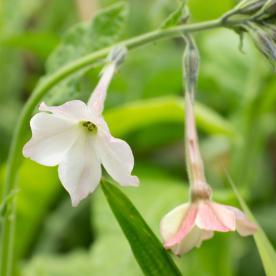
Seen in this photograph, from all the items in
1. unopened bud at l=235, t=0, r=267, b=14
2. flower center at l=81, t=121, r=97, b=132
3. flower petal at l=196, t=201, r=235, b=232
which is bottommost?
flower petal at l=196, t=201, r=235, b=232

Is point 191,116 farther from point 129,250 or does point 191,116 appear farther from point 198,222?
Answer: point 129,250

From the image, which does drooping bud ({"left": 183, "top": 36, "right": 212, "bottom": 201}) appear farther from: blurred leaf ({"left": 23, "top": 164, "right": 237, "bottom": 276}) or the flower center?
A: blurred leaf ({"left": 23, "top": 164, "right": 237, "bottom": 276})

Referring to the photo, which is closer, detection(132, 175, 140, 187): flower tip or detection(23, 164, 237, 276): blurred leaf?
detection(132, 175, 140, 187): flower tip

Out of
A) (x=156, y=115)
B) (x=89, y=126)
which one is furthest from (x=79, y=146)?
(x=156, y=115)

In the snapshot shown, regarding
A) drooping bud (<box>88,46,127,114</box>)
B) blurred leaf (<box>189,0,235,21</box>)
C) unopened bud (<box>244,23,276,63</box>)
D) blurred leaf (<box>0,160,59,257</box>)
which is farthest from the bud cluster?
blurred leaf (<box>189,0,235,21</box>)

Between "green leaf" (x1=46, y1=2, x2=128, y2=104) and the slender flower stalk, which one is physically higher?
"green leaf" (x1=46, y1=2, x2=128, y2=104)

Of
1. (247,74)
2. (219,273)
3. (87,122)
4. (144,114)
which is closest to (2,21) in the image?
(144,114)

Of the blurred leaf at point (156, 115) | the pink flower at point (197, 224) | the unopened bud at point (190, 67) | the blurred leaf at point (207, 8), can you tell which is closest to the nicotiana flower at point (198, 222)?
the pink flower at point (197, 224)
